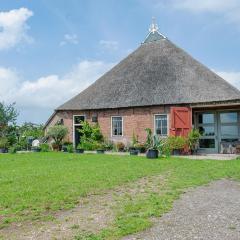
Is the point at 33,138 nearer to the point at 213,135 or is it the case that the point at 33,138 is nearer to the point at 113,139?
the point at 113,139

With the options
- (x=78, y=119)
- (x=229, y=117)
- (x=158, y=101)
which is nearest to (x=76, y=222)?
(x=158, y=101)

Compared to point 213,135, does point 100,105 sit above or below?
above

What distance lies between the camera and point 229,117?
22078 millimetres

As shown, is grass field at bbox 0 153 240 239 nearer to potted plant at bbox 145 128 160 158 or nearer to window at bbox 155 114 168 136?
potted plant at bbox 145 128 160 158

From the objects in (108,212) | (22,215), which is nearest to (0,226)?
(22,215)

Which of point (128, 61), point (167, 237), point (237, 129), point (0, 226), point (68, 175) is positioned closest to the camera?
point (167, 237)

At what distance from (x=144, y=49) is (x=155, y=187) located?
1910cm

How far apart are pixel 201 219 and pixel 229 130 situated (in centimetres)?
1622

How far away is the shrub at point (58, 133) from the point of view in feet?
84.2

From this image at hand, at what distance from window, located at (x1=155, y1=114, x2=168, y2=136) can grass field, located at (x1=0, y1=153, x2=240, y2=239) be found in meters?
8.02

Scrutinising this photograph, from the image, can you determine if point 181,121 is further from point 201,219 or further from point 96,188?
point 201,219

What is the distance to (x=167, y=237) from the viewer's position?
559cm

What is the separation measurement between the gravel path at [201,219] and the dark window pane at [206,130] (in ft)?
45.1

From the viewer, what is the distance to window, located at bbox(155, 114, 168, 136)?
23078 millimetres
